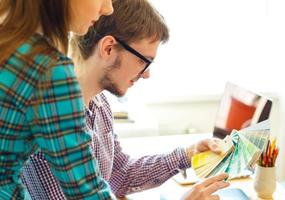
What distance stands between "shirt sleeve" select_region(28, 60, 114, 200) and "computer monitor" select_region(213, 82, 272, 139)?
3.13 ft

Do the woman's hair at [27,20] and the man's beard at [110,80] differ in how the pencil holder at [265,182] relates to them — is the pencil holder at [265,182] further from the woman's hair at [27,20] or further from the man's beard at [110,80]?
the woman's hair at [27,20]

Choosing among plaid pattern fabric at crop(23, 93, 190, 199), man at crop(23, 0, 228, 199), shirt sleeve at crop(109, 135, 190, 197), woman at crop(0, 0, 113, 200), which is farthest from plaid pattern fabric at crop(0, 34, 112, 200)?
shirt sleeve at crop(109, 135, 190, 197)

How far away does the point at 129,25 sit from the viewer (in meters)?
1.24

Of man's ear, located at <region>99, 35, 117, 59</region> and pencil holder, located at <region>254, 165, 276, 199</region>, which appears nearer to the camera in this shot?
man's ear, located at <region>99, 35, 117, 59</region>

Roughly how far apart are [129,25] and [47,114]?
0.55 meters

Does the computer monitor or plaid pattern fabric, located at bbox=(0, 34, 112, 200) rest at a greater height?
plaid pattern fabric, located at bbox=(0, 34, 112, 200)

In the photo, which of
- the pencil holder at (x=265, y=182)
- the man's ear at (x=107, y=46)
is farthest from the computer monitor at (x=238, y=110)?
the man's ear at (x=107, y=46)

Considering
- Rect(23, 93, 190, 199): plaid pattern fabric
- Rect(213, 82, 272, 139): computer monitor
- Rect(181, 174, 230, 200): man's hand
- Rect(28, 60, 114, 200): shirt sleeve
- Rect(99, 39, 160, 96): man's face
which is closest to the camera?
Rect(28, 60, 114, 200): shirt sleeve

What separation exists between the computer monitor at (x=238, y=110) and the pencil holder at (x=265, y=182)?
0.96ft

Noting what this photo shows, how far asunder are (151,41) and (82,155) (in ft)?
1.82

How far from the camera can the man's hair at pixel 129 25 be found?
48.6 inches

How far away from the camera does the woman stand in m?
0.75

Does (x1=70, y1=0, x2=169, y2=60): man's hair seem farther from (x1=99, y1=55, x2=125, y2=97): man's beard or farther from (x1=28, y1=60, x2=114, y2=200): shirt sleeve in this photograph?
A: (x1=28, y1=60, x2=114, y2=200): shirt sleeve

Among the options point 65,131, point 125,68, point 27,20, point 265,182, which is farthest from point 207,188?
point 27,20
